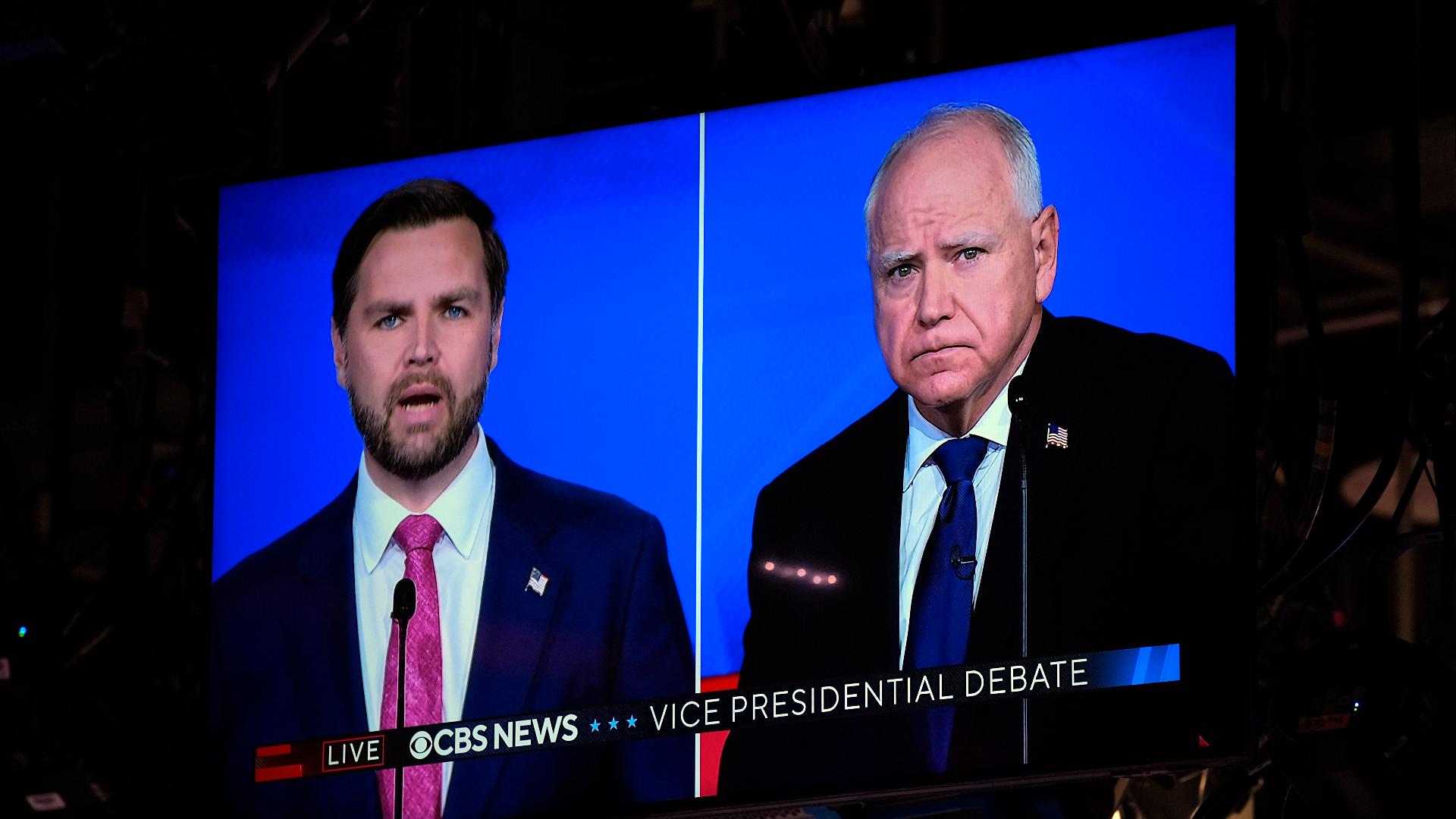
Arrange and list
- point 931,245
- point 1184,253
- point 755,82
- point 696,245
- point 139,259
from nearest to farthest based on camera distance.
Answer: point 1184,253 → point 931,245 → point 696,245 → point 755,82 → point 139,259

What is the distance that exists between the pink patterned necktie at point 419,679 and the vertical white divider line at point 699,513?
0.53 meters

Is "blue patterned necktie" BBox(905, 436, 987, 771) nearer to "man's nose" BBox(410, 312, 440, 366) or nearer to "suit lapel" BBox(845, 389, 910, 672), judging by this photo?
"suit lapel" BBox(845, 389, 910, 672)

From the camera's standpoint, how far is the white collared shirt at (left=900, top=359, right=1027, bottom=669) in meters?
3.07

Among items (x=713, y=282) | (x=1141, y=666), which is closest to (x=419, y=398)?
(x=713, y=282)

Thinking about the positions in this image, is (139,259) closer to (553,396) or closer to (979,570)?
(553,396)

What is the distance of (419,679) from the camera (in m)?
3.43

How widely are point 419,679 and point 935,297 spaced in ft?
4.19

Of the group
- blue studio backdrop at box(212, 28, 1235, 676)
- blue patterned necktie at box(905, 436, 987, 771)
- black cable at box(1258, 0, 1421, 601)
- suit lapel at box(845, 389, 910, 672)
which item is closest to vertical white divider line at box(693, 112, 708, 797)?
blue studio backdrop at box(212, 28, 1235, 676)

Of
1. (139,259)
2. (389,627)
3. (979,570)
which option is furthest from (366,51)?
(979,570)

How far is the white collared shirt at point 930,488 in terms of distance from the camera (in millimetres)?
3066

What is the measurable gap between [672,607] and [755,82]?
1175 millimetres

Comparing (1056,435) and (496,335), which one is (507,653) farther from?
(1056,435)

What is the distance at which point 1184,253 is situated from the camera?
2979mm

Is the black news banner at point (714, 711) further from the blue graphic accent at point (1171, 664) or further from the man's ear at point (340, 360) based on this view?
the man's ear at point (340, 360)
